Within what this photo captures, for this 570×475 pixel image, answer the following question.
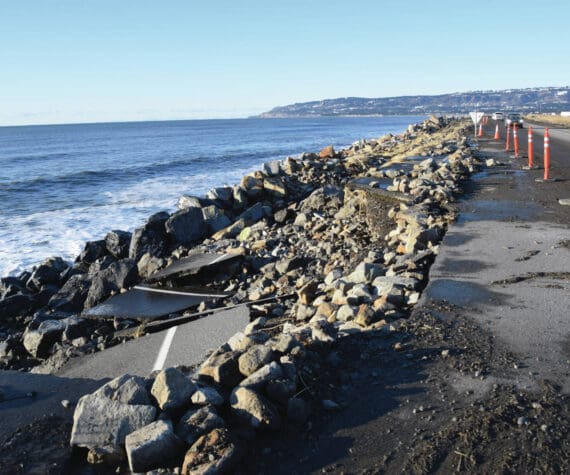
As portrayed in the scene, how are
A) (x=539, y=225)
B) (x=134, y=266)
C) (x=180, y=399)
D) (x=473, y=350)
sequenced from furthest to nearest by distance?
1. (x=134, y=266)
2. (x=539, y=225)
3. (x=473, y=350)
4. (x=180, y=399)

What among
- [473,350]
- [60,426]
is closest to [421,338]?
[473,350]

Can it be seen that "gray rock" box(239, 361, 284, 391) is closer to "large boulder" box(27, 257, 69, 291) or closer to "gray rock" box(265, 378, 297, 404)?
"gray rock" box(265, 378, 297, 404)

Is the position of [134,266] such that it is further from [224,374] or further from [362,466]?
[362,466]

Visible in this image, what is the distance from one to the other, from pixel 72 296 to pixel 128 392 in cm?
706

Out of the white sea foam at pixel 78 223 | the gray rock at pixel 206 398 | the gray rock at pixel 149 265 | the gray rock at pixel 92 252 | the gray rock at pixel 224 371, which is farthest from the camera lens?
the white sea foam at pixel 78 223

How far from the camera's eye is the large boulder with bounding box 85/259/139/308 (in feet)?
30.9

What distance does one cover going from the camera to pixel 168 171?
109 feet

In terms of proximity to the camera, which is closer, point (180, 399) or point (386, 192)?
point (180, 399)

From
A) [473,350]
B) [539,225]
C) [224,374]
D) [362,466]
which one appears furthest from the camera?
[539,225]

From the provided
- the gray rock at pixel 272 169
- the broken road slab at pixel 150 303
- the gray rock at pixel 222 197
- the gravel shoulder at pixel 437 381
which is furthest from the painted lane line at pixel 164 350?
the gray rock at pixel 272 169

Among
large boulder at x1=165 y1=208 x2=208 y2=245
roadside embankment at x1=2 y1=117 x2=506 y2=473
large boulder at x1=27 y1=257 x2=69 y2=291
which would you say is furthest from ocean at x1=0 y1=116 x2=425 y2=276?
roadside embankment at x1=2 y1=117 x2=506 y2=473

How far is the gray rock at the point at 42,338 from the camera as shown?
7289 millimetres

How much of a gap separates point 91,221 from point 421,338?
1577cm

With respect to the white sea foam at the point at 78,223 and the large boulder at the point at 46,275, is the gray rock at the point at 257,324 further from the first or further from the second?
the white sea foam at the point at 78,223
